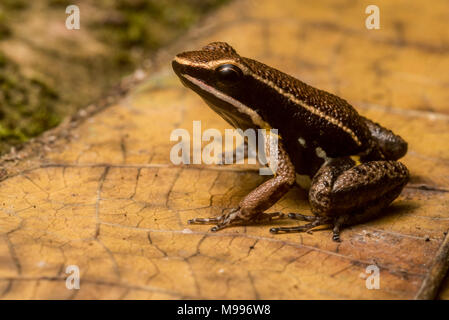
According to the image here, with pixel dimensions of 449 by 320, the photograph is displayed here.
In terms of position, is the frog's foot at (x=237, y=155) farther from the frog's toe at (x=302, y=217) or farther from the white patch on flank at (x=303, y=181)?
the frog's toe at (x=302, y=217)

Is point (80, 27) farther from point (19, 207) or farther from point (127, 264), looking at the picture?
point (127, 264)

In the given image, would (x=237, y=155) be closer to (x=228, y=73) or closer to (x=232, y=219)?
(x=228, y=73)

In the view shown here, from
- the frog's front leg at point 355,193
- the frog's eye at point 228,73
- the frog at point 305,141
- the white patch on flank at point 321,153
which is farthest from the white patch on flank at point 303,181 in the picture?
the frog's eye at point 228,73

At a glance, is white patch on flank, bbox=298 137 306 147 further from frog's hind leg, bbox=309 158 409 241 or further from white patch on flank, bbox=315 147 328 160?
frog's hind leg, bbox=309 158 409 241

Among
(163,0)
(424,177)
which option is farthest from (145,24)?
(424,177)

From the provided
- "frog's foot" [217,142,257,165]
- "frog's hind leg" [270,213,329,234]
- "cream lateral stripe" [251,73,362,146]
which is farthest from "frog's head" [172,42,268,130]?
"frog's hind leg" [270,213,329,234]

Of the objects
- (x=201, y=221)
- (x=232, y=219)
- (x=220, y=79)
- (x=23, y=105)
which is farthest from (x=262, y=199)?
(x=23, y=105)
